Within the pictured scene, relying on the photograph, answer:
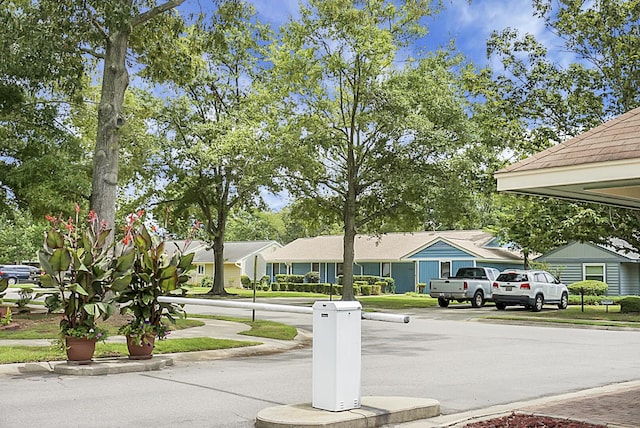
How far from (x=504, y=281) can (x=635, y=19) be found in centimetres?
1290

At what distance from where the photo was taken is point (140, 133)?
31.6m

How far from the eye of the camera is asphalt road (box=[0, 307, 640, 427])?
7.73 metres

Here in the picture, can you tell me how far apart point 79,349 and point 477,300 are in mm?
28515

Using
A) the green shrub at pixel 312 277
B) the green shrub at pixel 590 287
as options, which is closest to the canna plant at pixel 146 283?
the green shrub at pixel 590 287

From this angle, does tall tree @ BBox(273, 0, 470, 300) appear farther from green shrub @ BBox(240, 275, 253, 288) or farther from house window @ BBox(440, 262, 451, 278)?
green shrub @ BBox(240, 275, 253, 288)

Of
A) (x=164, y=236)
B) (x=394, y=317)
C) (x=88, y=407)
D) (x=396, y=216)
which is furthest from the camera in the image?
(x=396, y=216)

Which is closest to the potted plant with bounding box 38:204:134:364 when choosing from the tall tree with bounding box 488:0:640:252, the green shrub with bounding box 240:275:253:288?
the tall tree with bounding box 488:0:640:252

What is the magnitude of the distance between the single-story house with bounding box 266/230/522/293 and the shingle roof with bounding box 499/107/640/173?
40.8m

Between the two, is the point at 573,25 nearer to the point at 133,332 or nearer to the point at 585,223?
the point at 585,223

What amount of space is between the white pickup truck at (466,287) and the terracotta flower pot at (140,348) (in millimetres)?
26481

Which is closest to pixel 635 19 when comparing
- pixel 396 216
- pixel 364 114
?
pixel 364 114

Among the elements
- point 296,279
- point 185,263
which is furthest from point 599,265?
point 185,263

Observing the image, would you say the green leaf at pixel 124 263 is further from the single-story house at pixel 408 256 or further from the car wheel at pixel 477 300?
the single-story house at pixel 408 256

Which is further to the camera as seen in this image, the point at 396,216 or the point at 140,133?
the point at 396,216
